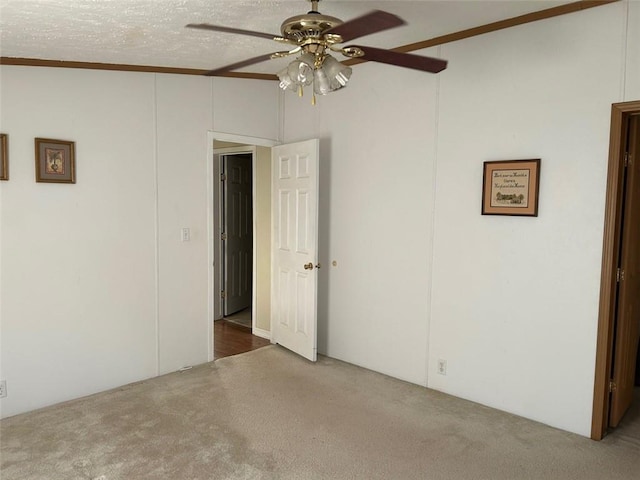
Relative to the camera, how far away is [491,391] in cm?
342

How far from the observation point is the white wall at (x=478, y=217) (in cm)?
294

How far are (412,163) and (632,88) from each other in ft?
4.92

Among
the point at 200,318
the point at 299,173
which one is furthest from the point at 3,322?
the point at 299,173

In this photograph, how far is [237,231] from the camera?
613 centimetres

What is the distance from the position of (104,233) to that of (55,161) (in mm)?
612

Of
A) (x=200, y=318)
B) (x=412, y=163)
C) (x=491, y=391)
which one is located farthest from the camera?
(x=200, y=318)

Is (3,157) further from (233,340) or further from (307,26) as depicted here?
(233,340)

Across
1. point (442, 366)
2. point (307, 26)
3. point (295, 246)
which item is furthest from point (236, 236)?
point (307, 26)

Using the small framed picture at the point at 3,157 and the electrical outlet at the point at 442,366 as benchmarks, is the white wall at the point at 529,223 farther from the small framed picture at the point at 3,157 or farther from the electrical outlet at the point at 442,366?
the small framed picture at the point at 3,157

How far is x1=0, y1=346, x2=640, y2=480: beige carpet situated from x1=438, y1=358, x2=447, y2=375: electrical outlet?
19 cm

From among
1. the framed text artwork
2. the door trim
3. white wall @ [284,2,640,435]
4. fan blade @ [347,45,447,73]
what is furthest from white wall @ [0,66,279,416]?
the door trim

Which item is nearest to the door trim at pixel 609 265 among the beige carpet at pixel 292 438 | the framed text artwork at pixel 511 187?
the beige carpet at pixel 292 438

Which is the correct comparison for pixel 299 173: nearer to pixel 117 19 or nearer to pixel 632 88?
pixel 117 19

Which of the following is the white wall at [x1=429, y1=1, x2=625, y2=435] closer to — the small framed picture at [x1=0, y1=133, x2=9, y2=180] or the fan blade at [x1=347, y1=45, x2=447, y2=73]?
the fan blade at [x1=347, y1=45, x2=447, y2=73]
